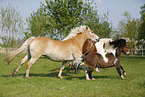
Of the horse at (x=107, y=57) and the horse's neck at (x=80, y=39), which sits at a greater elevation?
the horse's neck at (x=80, y=39)

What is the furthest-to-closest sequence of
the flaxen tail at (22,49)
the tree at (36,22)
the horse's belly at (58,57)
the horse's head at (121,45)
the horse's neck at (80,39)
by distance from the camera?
the tree at (36,22) < the horse's neck at (80,39) < the horse's head at (121,45) < the flaxen tail at (22,49) < the horse's belly at (58,57)

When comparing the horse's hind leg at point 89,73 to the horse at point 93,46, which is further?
the horse at point 93,46

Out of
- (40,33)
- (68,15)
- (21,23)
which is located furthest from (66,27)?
(21,23)

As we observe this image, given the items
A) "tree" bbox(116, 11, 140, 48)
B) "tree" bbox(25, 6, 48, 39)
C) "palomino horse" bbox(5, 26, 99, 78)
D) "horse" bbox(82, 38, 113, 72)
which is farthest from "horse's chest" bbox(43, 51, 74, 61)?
"tree" bbox(116, 11, 140, 48)

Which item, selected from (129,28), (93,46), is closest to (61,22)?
(93,46)

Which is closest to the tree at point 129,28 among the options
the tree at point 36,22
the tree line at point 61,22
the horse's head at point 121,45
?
the tree line at point 61,22

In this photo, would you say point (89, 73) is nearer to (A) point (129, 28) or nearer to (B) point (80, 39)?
(B) point (80, 39)

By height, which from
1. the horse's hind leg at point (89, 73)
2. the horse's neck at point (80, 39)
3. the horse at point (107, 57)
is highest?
the horse's neck at point (80, 39)

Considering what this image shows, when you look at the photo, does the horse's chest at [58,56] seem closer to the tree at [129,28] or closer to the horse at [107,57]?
the horse at [107,57]

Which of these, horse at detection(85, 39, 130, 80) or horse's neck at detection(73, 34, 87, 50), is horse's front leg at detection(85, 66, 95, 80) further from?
horse's neck at detection(73, 34, 87, 50)

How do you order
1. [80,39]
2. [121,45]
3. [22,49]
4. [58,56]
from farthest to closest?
[80,39] < [121,45] < [22,49] < [58,56]

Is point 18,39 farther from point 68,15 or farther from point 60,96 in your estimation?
point 60,96

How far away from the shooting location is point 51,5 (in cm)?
2114

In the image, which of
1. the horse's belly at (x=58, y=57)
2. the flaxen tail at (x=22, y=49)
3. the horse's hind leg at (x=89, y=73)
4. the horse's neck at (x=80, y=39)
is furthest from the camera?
the horse's neck at (x=80, y=39)
